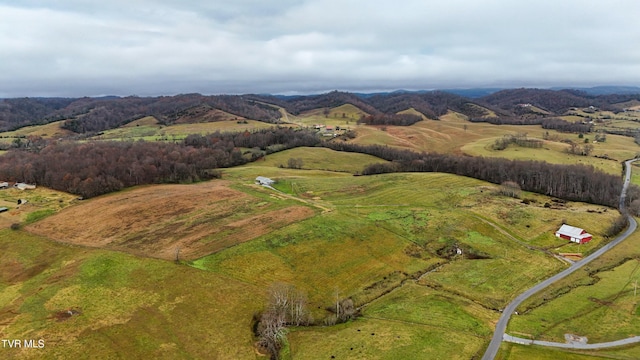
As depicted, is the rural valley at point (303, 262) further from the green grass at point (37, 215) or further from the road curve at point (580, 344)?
the green grass at point (37, 215)

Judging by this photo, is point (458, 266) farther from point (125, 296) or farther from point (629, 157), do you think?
point (629, 157)

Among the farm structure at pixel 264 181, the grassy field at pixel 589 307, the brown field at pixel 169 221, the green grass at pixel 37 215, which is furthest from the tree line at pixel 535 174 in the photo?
the green grass at pixel 37 215

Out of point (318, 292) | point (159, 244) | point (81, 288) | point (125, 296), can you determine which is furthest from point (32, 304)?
point (318, 292)

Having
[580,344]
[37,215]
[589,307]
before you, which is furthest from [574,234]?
[37,215]

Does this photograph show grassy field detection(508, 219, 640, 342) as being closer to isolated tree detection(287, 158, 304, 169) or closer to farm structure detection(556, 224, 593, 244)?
farm structure detection(556, 224, 593, 244)

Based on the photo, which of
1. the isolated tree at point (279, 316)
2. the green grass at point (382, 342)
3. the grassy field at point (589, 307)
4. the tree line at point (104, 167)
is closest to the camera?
the green grass at point (382, 342)
